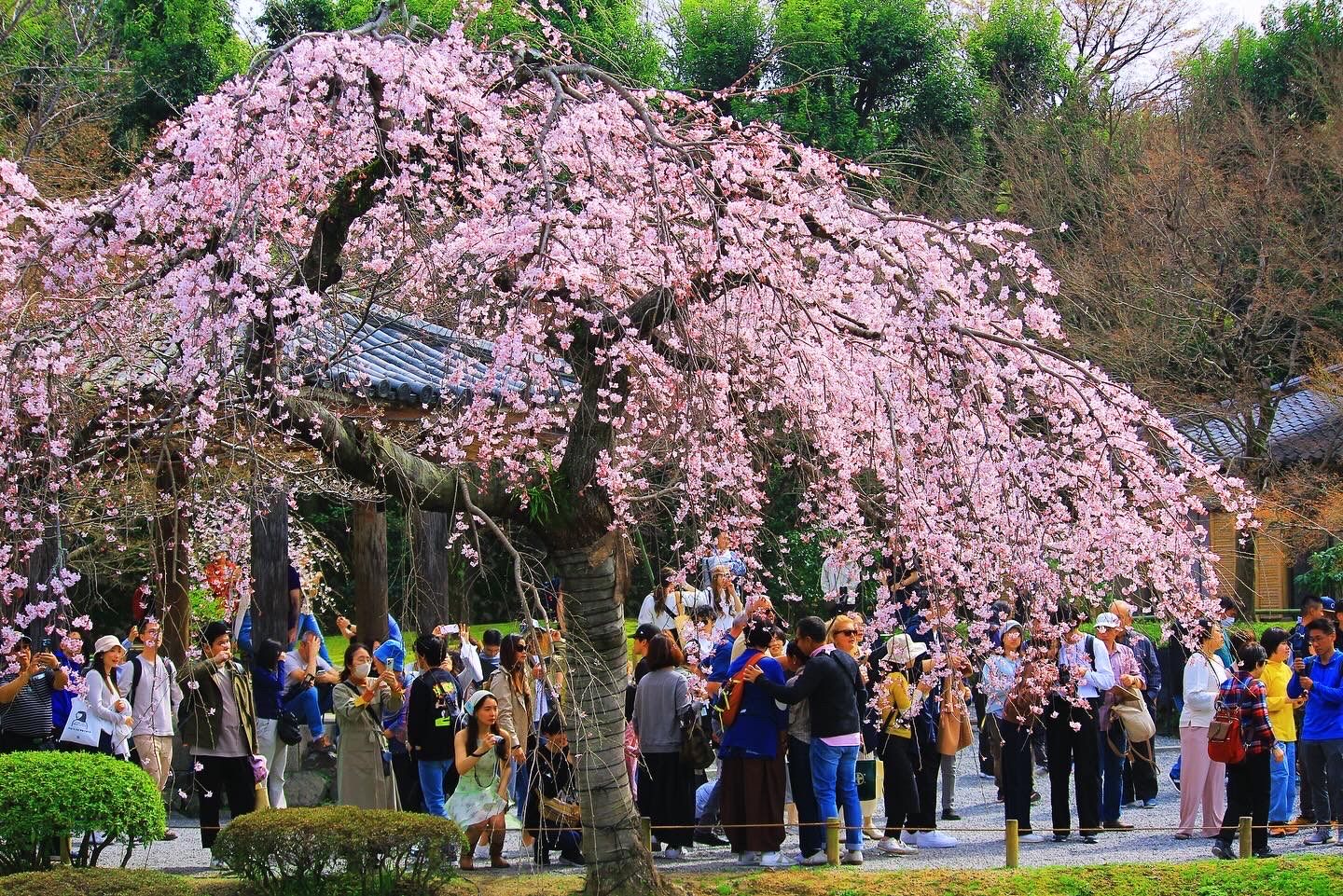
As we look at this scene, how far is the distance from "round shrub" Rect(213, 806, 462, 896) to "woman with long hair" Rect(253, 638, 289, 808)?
2904 millimetres

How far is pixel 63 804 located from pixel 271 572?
4.25 m

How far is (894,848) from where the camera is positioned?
9.78m

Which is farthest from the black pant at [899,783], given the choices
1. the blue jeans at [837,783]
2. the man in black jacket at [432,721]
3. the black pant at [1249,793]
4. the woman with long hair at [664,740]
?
the man in black jacket at [432,721]

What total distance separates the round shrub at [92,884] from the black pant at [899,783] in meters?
4.69

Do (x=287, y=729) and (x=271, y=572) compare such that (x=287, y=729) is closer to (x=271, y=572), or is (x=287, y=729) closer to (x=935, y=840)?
(x=271, y=572)

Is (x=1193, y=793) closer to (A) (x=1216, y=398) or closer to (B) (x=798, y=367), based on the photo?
(B) (x=798, y=367)

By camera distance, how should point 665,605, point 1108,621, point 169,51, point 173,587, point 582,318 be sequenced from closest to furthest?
point 582,318 < point 1108,621 < point 173,587 < point 665,605 < point 169,51

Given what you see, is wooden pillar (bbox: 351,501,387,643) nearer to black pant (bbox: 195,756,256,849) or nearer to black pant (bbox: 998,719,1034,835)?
black pant (bbox: 195,756,256,849)

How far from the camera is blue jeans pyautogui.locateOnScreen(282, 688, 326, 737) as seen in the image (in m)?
10.8

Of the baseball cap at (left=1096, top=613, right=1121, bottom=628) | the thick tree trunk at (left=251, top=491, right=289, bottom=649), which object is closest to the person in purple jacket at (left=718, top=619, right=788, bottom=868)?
the baseball cap at (left=1096, top=613, right=1121, bottom=628)

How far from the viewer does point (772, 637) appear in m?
10.0

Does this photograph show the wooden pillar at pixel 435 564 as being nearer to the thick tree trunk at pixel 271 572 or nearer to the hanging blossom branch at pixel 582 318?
the thick tree trunk at pixel 271 572

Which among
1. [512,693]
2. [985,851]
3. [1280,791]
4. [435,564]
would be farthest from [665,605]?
[1280,791]

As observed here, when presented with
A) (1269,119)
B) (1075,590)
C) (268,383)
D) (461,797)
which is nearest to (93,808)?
(461,797)
